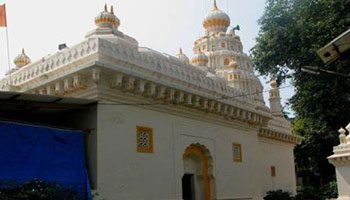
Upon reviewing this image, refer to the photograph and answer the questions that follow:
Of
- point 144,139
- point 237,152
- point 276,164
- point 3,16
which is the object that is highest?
point 3,16

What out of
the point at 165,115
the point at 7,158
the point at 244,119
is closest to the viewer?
the point at 7,158

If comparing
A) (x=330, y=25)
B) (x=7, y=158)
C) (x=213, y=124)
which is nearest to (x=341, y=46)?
(x=7, y=158)

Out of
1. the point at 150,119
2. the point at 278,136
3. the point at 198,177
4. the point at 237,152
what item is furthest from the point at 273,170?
the point at 150,119

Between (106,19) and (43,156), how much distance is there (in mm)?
5754

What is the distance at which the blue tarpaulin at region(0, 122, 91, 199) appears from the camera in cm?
954

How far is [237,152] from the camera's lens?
16641 millimetres

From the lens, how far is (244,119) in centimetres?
1703

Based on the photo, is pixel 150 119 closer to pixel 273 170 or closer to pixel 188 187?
pixel 188 187

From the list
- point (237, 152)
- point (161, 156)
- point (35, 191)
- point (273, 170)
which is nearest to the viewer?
point (35, 191)

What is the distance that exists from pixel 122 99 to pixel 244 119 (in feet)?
22.1

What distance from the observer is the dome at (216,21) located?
31.7 metres

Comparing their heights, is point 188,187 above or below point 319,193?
above

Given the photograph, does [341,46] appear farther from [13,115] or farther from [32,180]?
[13,115]

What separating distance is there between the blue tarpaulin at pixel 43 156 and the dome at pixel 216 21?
2233cm
